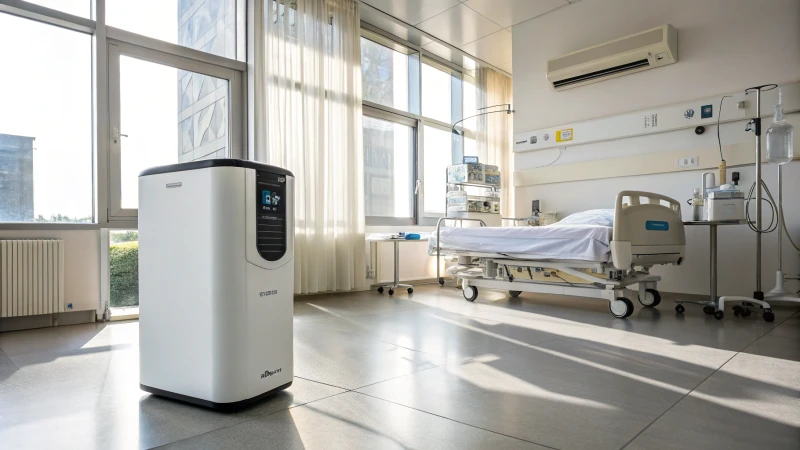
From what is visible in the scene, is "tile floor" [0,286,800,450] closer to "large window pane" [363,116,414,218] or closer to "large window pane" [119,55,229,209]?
"large window pane" [119,55,229,209]

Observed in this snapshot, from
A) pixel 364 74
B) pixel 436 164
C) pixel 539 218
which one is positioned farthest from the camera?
pixel 436 164

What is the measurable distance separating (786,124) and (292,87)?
13.7 ft

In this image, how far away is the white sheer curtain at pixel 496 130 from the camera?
7191 mm

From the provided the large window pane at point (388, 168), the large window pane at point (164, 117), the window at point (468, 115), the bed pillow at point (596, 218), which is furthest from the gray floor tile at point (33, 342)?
the window at point (468, 115)

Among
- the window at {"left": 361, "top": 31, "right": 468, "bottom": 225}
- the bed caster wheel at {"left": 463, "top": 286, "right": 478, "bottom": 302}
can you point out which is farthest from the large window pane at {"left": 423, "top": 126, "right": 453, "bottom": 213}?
the bed caster wheel at {"left": 463, "top": 286, "right": 478, "bottom": 302}

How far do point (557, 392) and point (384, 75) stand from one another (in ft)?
16.8

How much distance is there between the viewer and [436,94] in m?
6.95

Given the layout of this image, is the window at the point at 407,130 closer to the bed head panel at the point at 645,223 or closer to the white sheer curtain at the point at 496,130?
the white sheer curtain at the point at 496,130

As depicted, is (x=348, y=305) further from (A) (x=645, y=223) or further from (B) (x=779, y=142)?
(B) (x=779, y=142)

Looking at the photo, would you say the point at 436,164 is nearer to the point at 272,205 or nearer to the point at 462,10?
the point at 462,10

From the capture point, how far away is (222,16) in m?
4.60

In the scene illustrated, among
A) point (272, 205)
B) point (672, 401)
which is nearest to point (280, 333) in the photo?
point (272, 205)

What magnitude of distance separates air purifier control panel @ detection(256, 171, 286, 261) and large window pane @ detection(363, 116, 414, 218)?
4207 mm

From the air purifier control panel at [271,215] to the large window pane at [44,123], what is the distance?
2751 mm
